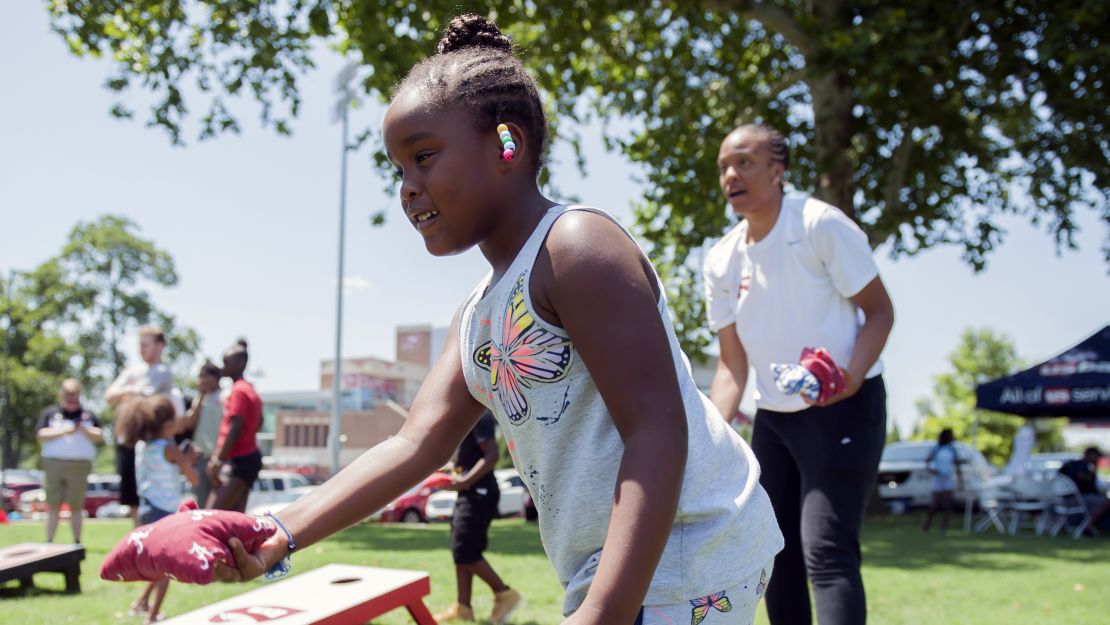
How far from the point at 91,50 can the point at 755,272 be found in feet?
43.6

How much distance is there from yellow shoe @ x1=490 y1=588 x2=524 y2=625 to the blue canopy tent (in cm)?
1061

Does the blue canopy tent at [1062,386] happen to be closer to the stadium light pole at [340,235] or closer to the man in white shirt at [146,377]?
the man in white shirt at [146,377]

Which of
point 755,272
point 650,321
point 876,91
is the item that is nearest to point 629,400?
point 650,321

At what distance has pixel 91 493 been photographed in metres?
38.8

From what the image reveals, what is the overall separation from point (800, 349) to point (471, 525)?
3.09 metres

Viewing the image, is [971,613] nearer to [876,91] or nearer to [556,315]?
[556,315]

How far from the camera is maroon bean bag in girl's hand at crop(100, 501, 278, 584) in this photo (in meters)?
1.47

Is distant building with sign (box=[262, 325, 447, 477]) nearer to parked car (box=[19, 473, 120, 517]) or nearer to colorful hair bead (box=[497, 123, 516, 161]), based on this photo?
parked car (box=[19, 473, 120, 517])

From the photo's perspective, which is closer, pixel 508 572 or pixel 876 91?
pixel 508 572

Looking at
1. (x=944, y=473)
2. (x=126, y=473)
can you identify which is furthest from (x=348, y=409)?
(x=126, y=473)

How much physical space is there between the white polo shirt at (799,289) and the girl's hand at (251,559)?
1858 mm

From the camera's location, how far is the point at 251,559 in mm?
1604

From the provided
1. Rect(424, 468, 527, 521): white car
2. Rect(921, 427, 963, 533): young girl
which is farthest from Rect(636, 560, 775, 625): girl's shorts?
Rect(424, 468, 527, 521): white car

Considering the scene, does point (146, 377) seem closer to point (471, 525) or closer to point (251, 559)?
point (471, 525)
